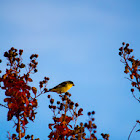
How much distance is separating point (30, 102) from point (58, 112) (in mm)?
1104

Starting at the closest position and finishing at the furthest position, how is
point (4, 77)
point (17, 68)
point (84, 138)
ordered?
point (84, 138) → point (4, 77) → point (17, 68)

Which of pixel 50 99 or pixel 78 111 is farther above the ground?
pixel 50 99

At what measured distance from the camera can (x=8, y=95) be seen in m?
6.61

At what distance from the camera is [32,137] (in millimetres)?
6984

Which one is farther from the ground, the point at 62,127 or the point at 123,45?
the point at 123,45

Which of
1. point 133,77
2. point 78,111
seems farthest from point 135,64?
point 78,111

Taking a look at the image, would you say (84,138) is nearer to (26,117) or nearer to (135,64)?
(26,117)

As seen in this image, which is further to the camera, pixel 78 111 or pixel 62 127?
pixel 78 111

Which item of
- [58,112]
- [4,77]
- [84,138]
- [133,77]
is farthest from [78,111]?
[4,77]

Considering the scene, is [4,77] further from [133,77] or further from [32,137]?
[133,77]

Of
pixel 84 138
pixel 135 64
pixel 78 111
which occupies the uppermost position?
pixel 135 64

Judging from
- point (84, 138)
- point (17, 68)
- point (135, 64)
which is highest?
point (17, 68)

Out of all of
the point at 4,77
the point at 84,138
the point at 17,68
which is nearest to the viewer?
the point at 84,138

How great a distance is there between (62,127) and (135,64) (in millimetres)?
2722
